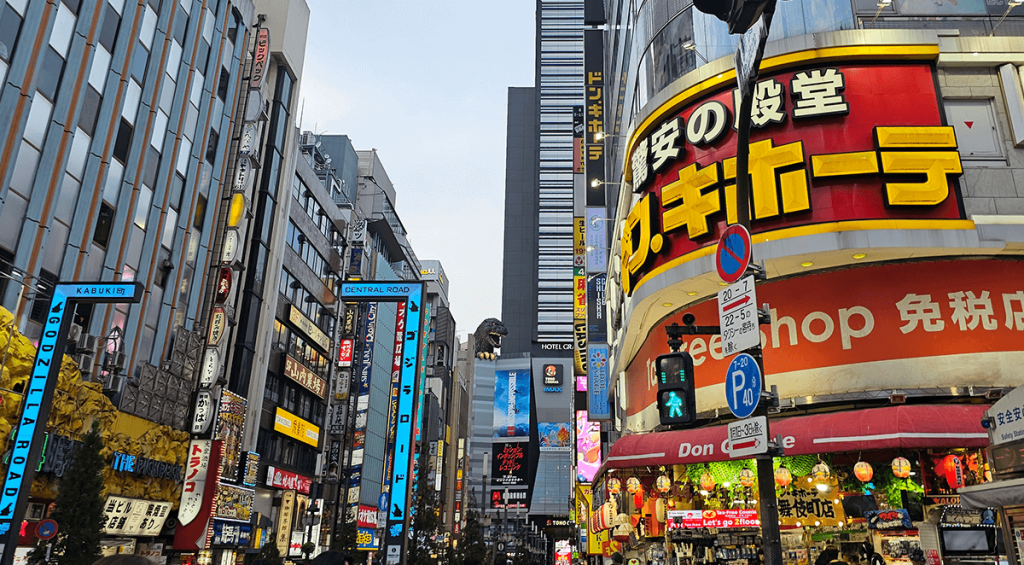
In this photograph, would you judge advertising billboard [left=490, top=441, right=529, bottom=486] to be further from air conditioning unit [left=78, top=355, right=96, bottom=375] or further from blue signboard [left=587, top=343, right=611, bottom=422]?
air conditioning unit [left=78, top=355, right=96, bottom=375]

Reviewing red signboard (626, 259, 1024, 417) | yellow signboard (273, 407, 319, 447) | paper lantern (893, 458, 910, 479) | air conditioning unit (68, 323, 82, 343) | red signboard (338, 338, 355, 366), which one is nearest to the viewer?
paper lantern (893, 458, 910, 479)

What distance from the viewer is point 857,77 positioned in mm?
16078

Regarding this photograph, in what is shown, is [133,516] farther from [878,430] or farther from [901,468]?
[901,468]

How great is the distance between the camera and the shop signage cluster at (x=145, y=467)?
25750 millimetres

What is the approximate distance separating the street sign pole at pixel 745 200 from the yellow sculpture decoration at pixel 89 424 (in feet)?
63.3

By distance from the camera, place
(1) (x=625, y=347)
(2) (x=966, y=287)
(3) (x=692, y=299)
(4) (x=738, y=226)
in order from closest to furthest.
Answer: (4) (x=738, y=226) < (2) (x=966, y=287) < (3) (x=692, y=299) < (1) (x=625, y=347)

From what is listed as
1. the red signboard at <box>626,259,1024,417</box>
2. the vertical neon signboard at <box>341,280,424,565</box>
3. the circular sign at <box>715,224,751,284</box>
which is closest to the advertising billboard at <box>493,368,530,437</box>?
the red signboard at <box>626,259,1024,417</box>

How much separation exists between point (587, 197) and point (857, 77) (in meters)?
28.9

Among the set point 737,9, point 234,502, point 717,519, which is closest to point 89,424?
point 234,502

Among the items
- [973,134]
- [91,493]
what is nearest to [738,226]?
[973,134]

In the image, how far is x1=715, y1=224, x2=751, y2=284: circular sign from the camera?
8.43 metres

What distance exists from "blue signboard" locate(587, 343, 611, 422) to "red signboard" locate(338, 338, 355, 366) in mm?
23776

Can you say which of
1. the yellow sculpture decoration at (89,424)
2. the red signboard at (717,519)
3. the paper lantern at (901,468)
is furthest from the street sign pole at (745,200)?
the yellow sculpture decoration at (89,424)

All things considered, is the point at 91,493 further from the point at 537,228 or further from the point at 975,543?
the point at 537,228
